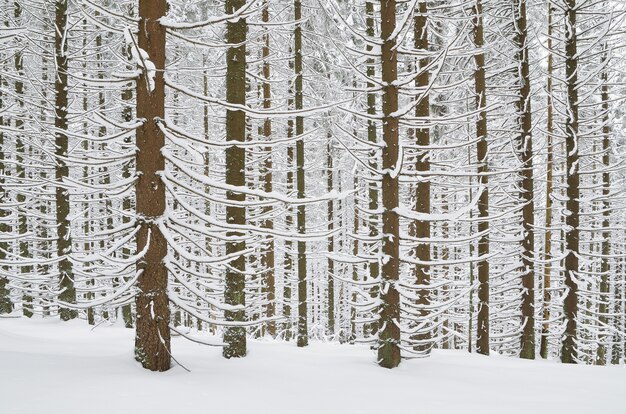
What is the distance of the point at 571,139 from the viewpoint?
427 inches

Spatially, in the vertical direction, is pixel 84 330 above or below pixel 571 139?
below

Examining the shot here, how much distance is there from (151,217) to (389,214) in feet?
11.9

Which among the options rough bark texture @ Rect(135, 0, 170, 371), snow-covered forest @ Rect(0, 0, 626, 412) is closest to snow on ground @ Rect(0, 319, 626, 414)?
rough bark texture @ Rect(135, 0, 170, 371)

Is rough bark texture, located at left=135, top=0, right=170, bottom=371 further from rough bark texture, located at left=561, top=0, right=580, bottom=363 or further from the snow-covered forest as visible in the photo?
rough bark texture, located at left=561, top=0, right=580, bottom=363

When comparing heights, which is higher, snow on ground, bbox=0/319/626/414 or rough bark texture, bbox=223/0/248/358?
rough bark texture, bbox=223/0/248/358

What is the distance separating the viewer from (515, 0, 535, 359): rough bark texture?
11.2 meters

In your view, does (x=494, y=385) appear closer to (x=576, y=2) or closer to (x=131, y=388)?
(x=131, y=388)

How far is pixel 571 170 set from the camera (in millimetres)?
10688

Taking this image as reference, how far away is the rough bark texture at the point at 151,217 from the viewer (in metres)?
4.98

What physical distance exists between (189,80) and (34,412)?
1757 centimetres

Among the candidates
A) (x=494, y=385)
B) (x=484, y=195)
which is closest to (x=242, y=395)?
(x=494, y=385)

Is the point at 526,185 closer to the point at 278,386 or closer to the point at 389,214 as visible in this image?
the point at 389,214

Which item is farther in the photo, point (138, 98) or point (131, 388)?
point (138, 98)

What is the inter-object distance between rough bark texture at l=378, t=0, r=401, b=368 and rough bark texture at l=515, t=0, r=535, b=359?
229 inches
